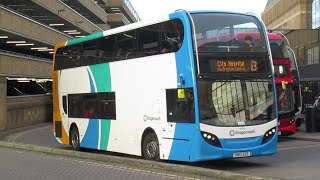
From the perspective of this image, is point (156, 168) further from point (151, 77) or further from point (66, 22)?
point (66, 22)

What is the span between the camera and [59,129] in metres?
20.6

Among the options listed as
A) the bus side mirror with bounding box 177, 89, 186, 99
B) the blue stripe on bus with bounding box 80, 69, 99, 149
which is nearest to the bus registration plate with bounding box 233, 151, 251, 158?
the bus side mirror with bounding box 177, 89, 186, 99

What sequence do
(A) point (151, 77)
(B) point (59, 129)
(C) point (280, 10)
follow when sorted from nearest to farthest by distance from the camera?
(A) point (151, 77) < (B) point (59, 129) < (C) point (280, 10)

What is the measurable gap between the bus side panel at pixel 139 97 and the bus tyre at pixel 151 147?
0.27m

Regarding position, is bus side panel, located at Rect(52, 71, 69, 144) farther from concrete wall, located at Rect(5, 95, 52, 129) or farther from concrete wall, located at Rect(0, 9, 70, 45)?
concrete wall, located at Rect(0, 9, 70, 45)

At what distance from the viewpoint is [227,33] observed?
12.9 metres

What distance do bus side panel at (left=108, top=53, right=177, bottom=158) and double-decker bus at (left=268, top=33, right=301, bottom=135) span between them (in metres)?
7.24

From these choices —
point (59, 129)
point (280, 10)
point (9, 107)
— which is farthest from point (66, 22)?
point (280, 10)

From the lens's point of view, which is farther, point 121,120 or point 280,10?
point 280,10

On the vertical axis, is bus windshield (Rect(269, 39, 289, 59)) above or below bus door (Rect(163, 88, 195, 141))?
above

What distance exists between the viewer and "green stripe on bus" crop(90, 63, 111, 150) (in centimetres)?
1653

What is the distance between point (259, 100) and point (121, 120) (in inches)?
187

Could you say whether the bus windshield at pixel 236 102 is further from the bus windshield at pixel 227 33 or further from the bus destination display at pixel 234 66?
the bus windshield at pixel 227 33

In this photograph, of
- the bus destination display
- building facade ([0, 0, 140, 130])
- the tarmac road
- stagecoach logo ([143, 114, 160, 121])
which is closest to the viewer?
the tarmac road
